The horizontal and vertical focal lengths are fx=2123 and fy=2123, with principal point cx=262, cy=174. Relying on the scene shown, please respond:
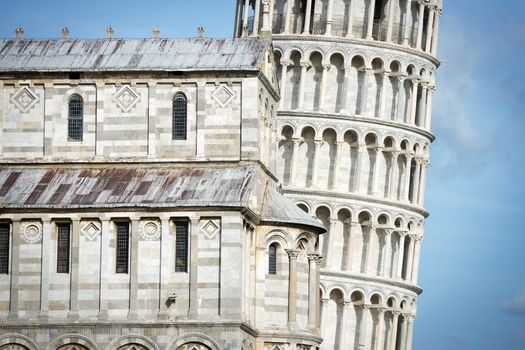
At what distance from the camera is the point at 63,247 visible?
9981 cm

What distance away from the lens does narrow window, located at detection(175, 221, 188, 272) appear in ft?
323

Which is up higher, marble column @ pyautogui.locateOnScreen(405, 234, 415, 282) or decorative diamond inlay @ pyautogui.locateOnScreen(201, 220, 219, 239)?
decorative diamond inlay @ pyautogui.locateOnScreen(201, 220, 219, 239)

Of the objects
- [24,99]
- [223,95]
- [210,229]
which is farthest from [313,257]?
[24,99]

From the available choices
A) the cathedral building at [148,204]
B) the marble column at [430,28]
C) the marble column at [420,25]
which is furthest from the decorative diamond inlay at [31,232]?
the marble column at [430,28]

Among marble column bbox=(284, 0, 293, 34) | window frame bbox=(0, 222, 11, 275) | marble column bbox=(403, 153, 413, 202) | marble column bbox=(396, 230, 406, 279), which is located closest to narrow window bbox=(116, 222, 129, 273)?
window frame bbox=(0, 222, 11, 275)

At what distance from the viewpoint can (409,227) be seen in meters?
148

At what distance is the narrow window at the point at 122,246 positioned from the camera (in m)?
99.1

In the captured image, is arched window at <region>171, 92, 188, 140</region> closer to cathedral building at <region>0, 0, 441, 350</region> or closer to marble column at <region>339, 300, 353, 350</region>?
cathedral building at <region>0, 0, 441, 350</region>

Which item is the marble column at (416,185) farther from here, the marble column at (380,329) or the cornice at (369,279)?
the marble column at (380,329)

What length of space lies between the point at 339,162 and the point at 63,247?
4756 centimetres

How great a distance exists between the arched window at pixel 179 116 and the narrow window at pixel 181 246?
19.7 feet

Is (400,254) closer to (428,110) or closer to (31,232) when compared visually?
(428,110)

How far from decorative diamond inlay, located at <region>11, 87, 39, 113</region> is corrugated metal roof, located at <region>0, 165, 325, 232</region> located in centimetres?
315

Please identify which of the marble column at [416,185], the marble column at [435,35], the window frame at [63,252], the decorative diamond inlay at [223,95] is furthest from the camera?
the marble column at [435,35]
